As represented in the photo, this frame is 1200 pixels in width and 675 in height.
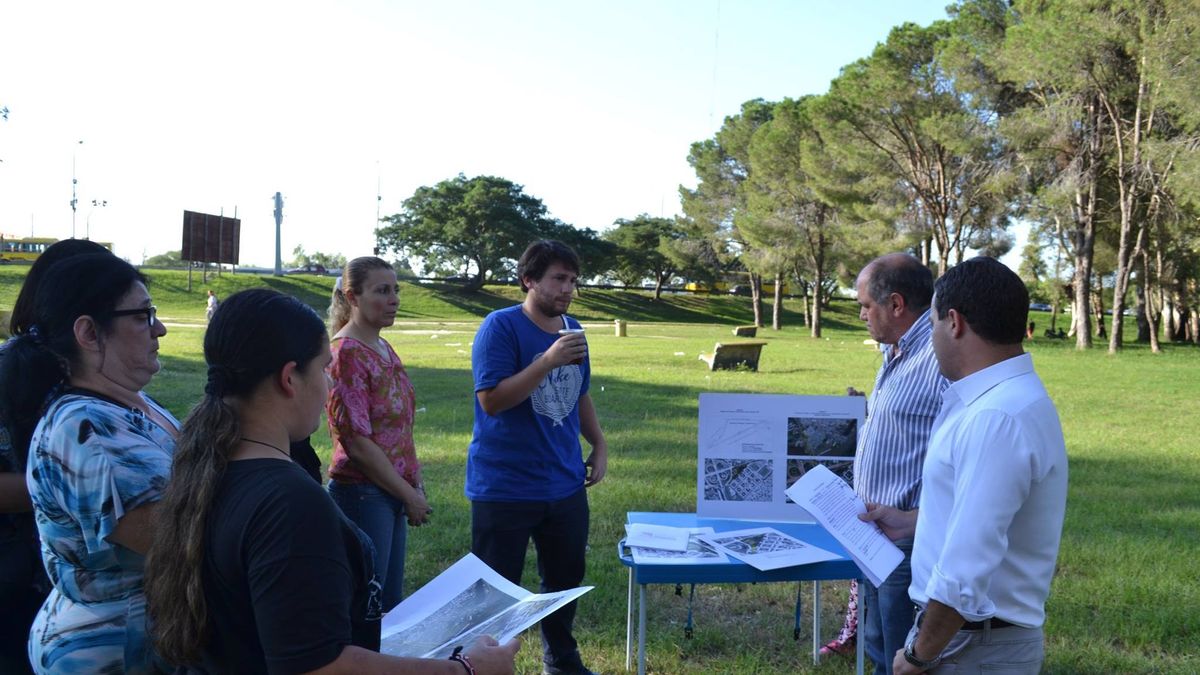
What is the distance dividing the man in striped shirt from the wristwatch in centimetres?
86

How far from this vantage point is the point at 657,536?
13.1 ft

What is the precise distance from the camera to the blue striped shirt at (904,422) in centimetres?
338

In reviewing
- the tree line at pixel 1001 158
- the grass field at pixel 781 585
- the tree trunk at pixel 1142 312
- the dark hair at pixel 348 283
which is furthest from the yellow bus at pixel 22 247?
the dark hair at pixel 348 283

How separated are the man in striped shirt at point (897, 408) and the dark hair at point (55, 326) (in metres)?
2.57

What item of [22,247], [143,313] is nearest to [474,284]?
[22,247]

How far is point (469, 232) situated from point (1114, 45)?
5098 cm

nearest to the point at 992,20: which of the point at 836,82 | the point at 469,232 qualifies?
the point at 836,82

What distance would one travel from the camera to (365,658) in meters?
1.75

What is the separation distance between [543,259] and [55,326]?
213 cm

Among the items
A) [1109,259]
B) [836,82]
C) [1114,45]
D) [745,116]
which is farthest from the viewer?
[745,116]

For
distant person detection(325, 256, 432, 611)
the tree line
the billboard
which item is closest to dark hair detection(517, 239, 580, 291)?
distant person detection(325, 256, 432, 611)

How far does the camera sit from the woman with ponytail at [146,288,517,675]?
1649mm

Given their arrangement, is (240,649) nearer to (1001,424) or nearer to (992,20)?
(1001,424)

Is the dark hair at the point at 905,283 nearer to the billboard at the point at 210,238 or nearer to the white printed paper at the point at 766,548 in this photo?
the white printed paper at the point at 766,548
